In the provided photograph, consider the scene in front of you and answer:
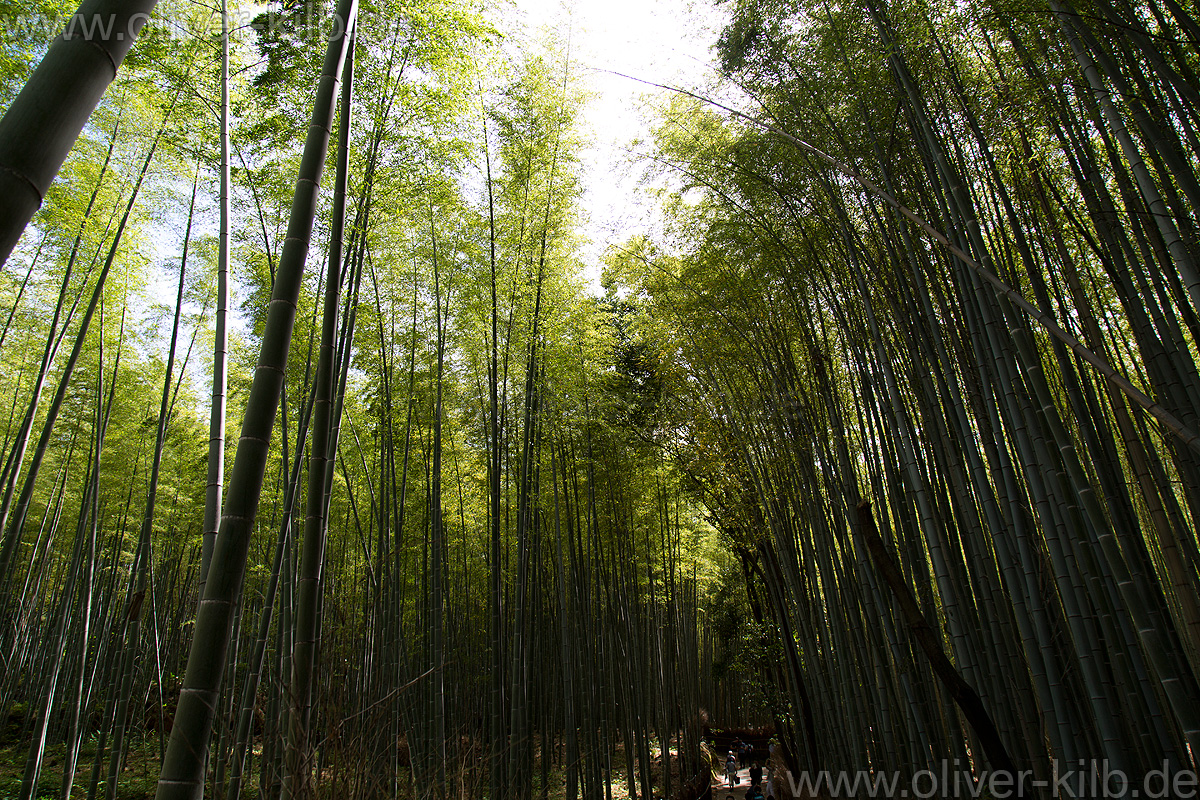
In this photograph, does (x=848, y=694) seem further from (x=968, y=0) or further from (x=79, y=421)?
(x=79, y=421)

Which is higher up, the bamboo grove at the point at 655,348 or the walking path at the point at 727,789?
the bamboo grove at the point at 655,348

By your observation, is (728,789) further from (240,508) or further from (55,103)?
(55,103)

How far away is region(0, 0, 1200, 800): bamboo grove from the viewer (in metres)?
1.92

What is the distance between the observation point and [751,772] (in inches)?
327

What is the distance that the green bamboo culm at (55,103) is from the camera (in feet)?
2.17

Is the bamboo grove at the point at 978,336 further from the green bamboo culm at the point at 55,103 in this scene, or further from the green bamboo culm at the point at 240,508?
the green bamboo culm at the point at 55,103

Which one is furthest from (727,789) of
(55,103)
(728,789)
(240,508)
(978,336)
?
(55,103)

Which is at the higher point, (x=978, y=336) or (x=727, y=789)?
(x=978, y=336)

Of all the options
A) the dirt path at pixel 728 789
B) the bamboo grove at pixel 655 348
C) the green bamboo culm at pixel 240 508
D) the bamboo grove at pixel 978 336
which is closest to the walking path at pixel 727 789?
the dirt path at pixel 728 789

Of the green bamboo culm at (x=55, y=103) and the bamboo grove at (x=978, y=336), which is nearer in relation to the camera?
the green bamboo culm at (x=55, y=103)

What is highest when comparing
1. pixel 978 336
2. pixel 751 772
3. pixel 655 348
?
pixel 655 348

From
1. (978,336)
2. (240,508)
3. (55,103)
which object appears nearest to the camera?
(55,103)

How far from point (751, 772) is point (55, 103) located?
386 inches

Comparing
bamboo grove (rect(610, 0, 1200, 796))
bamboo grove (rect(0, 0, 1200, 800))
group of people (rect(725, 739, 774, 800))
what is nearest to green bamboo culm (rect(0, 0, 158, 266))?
bamboo grove (rect(0, 0, 1200, 800))
